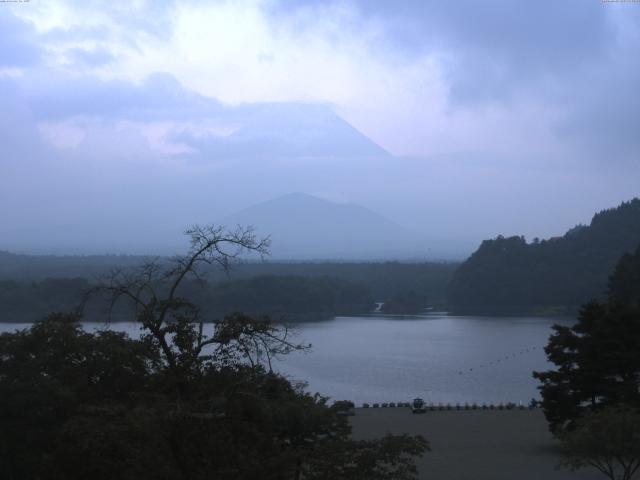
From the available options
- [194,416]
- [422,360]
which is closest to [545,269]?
[422,360]

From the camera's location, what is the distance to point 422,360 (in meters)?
24.9

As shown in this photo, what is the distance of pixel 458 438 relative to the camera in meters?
11.9

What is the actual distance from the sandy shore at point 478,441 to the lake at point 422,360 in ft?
10.3

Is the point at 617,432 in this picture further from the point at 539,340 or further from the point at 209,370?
the point at 539,340

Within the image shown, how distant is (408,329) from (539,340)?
24.7ft

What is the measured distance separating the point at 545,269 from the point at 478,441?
40.8m

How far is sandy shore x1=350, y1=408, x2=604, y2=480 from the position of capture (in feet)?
31.1

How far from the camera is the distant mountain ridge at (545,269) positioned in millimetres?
47938

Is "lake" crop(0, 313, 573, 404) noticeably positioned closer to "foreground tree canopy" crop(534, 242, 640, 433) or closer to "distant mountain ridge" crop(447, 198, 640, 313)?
"foreground tree canopy" crop(534, 242, 640, 433)

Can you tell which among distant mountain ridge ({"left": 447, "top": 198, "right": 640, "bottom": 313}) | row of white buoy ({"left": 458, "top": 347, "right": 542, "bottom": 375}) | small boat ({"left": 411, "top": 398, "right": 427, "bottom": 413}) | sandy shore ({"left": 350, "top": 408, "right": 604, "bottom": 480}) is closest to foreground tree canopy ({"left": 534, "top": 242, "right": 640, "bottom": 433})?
sandy shore ({"left": 350, "top": 408, "right": 604, "bottom": 480})

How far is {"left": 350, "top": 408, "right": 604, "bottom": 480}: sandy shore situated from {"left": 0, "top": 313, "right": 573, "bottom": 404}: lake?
3.13m

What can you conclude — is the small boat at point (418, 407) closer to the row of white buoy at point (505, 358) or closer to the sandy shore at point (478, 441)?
the sandy shore at point (478, 441)

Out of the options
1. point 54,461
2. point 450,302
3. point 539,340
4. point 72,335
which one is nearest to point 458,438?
point 72,335

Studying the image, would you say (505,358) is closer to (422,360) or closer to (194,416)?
(422,360)
